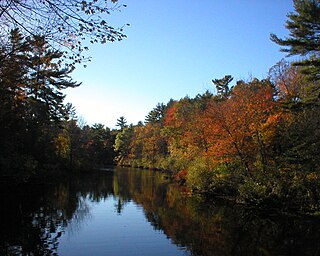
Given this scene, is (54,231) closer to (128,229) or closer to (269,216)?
(128,229)

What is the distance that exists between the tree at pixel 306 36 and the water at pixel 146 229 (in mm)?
9423

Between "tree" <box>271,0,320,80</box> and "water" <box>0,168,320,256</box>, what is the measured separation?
9423mm

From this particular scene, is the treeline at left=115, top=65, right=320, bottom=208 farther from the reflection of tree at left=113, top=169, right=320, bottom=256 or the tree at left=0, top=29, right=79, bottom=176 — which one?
the tree at left=0, top=29, right=79, bottom=176

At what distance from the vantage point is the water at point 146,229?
470 inches

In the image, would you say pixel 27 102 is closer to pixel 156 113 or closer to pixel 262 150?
pixel 262 150

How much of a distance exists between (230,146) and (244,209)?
4.28 m

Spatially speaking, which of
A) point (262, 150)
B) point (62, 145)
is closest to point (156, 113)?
point (62, 145)

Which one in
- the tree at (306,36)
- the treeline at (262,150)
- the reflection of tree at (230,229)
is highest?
the tree at (306,36)

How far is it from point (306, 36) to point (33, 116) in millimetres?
23169

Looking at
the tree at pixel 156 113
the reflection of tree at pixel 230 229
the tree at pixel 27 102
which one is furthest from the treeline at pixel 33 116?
the tree at pixel 156 113

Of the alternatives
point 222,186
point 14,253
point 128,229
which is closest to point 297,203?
point 222,186

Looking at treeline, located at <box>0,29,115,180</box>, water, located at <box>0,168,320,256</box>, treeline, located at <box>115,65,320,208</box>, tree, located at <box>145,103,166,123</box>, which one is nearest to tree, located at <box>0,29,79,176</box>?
treeline, located at <box>0,29,115,180</box>

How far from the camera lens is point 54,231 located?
1395 centimetres

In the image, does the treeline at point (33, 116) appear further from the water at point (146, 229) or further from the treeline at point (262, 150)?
the treeline at point (262, 150)
